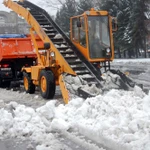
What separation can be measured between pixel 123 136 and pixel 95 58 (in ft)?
18.7

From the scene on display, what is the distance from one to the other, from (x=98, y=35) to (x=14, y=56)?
5.79m

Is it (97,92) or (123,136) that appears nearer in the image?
(123,136)

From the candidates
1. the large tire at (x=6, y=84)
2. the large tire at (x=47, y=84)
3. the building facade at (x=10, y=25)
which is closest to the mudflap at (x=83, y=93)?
the large tire at (x=47, y=84)

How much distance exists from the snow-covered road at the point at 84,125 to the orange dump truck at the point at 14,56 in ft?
25.3

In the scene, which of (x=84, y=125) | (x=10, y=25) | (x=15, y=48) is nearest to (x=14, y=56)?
(x=15, y=48)

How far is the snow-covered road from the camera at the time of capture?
256 inches

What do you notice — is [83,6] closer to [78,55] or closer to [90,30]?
[78,55]

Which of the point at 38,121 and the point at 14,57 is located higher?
the point at 14,57

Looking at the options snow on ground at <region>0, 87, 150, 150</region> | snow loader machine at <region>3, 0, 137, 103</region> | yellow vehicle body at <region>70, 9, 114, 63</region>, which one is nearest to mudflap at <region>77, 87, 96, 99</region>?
snow loader machine at <region>3, 0, 137, 103</region>

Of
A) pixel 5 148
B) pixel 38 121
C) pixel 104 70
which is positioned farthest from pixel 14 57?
pixel 5 148

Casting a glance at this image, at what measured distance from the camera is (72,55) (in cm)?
1209

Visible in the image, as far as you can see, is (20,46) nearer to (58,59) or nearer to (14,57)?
(14,57)

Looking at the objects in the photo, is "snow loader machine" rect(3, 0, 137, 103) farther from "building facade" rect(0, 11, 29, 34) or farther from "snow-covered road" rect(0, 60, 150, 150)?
"building facade" rect(0, 11, 29, 34)

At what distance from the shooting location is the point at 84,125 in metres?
7.51
